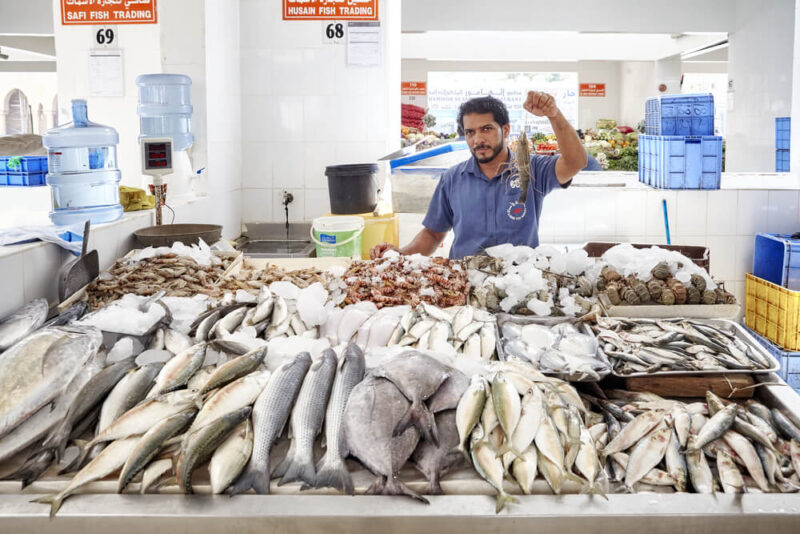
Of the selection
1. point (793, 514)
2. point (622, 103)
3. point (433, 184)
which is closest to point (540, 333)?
point (793, 514)

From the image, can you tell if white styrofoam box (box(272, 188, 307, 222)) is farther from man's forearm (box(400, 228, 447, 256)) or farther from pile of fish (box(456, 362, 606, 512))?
pile of fish (box(456, 362, 606, 512))

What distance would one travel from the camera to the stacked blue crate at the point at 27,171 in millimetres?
4840

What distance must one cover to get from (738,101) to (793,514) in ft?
29.3

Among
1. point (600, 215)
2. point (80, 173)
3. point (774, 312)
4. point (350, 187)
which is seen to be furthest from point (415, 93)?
point (80, 173)

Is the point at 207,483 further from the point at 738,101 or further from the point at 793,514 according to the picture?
the point at 738,101

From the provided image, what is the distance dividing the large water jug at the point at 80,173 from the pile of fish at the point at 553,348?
227cm

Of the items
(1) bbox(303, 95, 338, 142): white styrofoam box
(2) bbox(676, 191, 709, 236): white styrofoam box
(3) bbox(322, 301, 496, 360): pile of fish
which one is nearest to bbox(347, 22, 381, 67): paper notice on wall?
(1) bbox(303, 95, 338, 142): white styrofoam box

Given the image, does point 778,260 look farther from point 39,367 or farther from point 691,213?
point 39,367

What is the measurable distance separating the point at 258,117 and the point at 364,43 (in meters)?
1.12

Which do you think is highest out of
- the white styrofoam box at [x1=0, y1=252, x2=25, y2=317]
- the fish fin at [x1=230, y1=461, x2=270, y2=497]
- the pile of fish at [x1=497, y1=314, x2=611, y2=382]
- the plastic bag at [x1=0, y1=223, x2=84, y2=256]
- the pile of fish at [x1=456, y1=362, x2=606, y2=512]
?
the plastic bag at [x1=0, y1=223, x2=84, y2=256]

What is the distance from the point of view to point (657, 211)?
19.9 ft

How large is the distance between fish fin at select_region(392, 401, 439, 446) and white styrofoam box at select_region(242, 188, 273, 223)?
475cm

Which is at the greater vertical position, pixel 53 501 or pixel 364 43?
pixel 364 43

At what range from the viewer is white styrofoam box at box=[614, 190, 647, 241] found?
609cm
